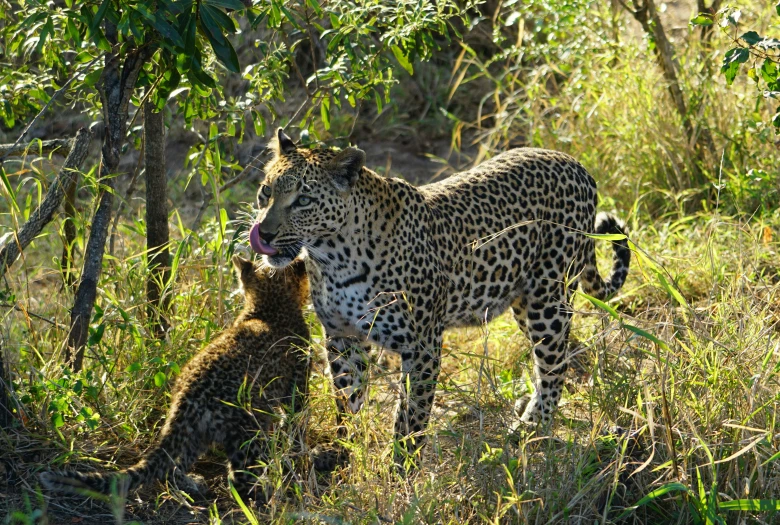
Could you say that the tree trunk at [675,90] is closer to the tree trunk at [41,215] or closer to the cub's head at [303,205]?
the cub's head at [303,205]

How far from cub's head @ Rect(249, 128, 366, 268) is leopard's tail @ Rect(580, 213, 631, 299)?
192 cm

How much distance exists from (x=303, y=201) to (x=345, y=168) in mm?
282

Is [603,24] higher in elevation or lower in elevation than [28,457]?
higher

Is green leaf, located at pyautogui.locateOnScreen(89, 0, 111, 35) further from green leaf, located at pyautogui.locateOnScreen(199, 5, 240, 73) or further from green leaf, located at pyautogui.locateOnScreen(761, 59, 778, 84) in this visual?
green leaf, located at pyautogui.locateOnScreen(761, 59, 778, 84)

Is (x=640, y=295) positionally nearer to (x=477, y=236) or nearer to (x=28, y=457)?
(x=477, y=236)

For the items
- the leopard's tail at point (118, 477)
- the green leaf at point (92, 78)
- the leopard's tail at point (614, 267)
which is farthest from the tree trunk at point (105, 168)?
the leopard's tail at point (614, 267)

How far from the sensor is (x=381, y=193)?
5.53 metres

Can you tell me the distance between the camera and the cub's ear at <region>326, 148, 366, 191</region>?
5.30 meters

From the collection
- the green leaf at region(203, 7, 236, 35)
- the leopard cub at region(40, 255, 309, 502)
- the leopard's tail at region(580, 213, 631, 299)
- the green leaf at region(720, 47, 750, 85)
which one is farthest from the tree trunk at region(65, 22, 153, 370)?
the green leaf at region(720, 47, 750, 85)

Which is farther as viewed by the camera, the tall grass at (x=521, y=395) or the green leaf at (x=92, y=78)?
the green leaf at (x=92, y=78)

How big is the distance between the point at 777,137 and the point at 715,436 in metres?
3.76

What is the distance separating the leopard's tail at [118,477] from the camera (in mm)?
Answer: 4359

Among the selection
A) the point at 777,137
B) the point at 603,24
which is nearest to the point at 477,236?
the point at 777,137

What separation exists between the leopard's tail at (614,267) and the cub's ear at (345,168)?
1.88 m
